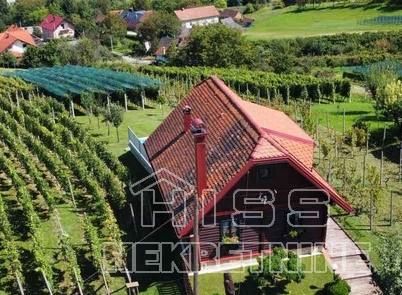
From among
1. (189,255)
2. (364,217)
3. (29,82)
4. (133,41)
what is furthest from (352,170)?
(133,41)

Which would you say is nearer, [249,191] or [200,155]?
[200,155]

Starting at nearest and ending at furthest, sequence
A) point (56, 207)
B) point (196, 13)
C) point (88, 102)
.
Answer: point (56, 207)
point (88, 102)
point (196, 13)

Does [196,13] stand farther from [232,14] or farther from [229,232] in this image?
[229,232]

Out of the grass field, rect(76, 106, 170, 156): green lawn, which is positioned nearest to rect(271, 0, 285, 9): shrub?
the grass field

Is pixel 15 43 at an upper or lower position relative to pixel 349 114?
upper

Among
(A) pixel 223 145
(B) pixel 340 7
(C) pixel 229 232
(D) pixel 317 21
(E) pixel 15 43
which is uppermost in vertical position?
(A) pixel 223 145

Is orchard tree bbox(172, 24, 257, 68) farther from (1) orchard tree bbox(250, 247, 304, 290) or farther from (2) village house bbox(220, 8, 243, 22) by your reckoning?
(2) village house bbox(220, 8, 243, 22)

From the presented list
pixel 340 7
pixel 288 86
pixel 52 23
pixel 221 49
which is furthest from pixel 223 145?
pixel 52 23
